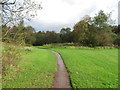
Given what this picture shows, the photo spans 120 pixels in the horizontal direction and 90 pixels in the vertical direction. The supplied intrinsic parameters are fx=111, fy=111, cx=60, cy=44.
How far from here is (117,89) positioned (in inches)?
262

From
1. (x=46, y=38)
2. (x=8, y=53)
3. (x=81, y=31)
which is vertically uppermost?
(x=81, y=31)

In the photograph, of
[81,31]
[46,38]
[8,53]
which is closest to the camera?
[8,53]

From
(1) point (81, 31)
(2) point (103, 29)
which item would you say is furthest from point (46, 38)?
(2) point (103, 29)

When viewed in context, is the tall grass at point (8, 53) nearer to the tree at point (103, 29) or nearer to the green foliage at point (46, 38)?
the tree at point (103, 29)

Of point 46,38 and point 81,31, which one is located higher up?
point 81,31

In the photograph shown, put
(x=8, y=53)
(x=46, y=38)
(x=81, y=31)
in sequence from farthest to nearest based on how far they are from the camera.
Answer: (x=46, y=38), (x=81, y=31), (x=8, y=53)

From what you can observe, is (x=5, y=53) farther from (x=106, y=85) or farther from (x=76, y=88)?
(x=106, y=85)

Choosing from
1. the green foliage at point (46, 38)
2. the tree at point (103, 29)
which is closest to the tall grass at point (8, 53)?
the tree at point (103, 29)

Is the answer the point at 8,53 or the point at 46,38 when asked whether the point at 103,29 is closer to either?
the point at 46,38

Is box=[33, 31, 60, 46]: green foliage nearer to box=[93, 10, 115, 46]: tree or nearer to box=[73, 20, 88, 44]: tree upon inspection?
box=[73, 20, 88, 44]: tree

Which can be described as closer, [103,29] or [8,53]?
[8,53]

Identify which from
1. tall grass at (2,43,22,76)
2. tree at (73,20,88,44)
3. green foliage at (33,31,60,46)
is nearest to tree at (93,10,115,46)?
tree at (73,20,88,44)

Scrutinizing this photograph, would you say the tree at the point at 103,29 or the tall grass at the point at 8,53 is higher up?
the tree at the point at 103,29

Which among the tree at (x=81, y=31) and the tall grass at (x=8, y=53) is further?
the tree at (x=81, y=31)
